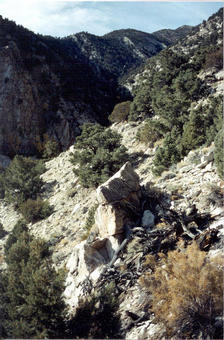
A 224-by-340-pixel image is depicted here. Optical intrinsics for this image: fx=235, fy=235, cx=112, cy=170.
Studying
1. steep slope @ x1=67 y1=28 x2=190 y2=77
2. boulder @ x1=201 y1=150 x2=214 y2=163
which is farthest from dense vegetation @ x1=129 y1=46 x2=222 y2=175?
steep slope @ x1=67 y1=28 x2=190 y2=77

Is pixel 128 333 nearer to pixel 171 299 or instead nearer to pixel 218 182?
pixel 171 299

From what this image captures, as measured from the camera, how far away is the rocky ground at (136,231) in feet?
19.4

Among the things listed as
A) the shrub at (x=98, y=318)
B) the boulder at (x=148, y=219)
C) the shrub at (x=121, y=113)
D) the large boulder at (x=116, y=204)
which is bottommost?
the shrub at (x=98, y=318)

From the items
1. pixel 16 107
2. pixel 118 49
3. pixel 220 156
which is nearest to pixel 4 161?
pixel 16 107

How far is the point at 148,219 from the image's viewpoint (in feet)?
25.9

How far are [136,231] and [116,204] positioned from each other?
1.11 metres

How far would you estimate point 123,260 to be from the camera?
695cm

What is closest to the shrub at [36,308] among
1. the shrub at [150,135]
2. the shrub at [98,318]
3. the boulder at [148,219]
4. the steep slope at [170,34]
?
the shrub at [98,318]

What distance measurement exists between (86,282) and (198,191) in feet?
15.6

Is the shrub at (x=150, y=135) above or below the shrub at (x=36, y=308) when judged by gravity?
above

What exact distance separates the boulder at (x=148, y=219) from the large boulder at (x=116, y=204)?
0.33 meters

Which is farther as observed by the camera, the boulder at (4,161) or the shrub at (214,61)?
the boulder at (4,161)

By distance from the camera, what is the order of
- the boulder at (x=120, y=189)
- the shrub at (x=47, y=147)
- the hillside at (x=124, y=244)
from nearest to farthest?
the hillside at (x=124, y=244), the boulder at (x=120, y=189), the shrub at (x=47, y=147)

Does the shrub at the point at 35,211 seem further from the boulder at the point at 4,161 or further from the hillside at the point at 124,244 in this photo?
the boulder at the point at 4,161
